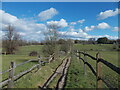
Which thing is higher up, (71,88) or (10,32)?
(10,32)

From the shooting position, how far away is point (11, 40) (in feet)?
135

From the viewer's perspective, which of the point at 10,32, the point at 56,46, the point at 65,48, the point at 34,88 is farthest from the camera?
the point at 10,32

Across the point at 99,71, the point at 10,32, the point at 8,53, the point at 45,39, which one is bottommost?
the point at 8,53

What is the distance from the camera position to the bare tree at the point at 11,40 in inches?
1596

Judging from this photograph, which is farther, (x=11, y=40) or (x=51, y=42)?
(x=11, y=40)

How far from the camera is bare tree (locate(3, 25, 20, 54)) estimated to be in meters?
40.5

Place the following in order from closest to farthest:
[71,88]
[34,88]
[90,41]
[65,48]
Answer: [71,88] < [34,88] < [65,48] < [90,41]

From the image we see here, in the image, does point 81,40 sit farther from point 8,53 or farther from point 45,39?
point 45,39

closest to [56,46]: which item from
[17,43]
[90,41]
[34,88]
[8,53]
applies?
[34,88]

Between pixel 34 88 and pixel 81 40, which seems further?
pixel 81 40

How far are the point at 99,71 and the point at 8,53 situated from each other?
145ft

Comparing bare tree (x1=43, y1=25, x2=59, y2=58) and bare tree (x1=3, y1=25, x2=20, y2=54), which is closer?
bare tree (x1=43, y1=25, x2=59, y2=58)

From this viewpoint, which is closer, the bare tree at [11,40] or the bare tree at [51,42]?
the bare tree at [51,42]

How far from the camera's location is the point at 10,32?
40.7 metres
